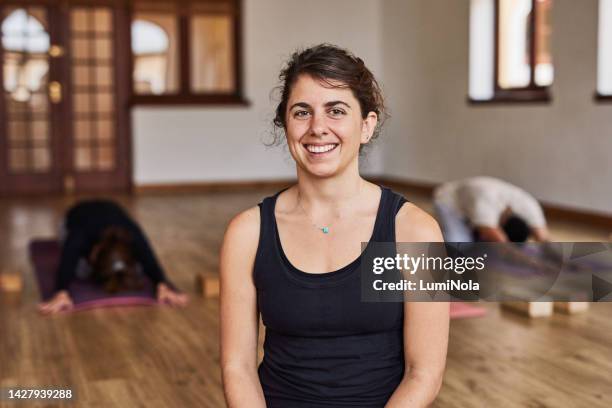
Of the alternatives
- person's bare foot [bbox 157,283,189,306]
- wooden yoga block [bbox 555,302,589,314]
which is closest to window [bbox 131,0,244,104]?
person's bare foot [bbox 157,283,189,306]

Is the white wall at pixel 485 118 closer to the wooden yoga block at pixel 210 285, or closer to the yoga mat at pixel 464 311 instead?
the yoga mat at pixel 464 311

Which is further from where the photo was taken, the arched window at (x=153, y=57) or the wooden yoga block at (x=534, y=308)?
the arched window at (x=153, y=57)

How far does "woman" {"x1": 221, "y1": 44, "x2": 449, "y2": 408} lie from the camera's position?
1.48 meters

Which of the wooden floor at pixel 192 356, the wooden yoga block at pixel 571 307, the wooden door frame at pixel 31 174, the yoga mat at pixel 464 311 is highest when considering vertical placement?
the wooden door frame at pixel 31 174

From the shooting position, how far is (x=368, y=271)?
1460 millimetres

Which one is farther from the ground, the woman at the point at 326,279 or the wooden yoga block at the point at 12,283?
the woman at the point at 326,279

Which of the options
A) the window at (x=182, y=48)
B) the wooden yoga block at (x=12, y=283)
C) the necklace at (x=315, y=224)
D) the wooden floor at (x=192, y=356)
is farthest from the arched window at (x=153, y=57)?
the necklace at (x=315, y=224)

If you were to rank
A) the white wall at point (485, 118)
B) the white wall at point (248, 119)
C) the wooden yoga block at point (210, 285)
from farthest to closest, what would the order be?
the white wall at point (248, 119), the white wall at point (485, 118), the wooden yoga block at point (210, 285)

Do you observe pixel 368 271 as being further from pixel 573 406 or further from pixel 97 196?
pixel 97 196

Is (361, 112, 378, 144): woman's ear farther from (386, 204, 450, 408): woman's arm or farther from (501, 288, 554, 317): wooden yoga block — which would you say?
(501, 288, 554, 317): wooden yoga block

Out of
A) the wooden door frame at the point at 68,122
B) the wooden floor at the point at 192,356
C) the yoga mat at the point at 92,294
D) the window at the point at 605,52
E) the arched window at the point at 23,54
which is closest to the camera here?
the wooden floor at the point at 192,356

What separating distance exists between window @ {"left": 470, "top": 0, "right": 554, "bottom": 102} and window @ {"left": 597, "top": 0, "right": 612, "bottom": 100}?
57cm

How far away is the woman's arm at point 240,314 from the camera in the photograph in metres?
1.53

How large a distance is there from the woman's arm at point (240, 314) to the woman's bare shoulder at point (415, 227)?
25cm
